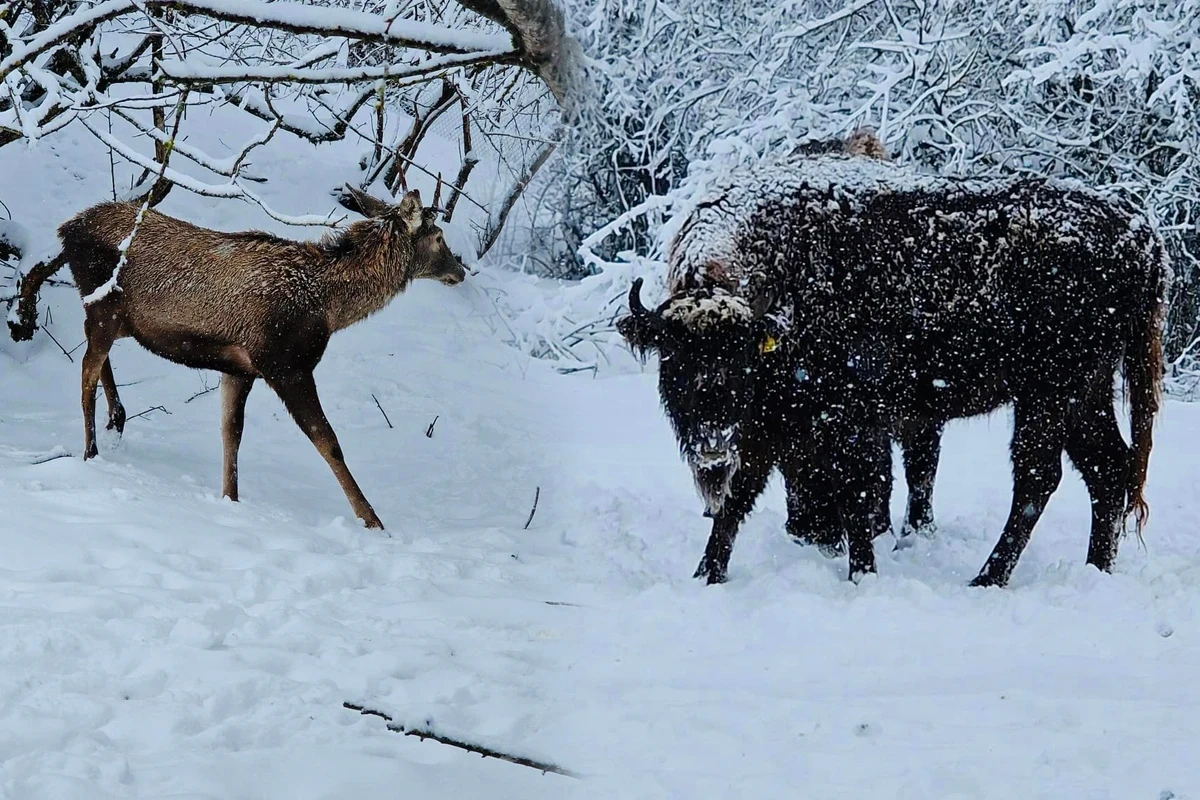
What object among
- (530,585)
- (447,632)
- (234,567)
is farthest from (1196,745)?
(234,567)

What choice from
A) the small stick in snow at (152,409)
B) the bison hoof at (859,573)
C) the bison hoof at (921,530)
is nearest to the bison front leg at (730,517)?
the bison hoof at (859,573)

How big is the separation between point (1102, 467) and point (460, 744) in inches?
143

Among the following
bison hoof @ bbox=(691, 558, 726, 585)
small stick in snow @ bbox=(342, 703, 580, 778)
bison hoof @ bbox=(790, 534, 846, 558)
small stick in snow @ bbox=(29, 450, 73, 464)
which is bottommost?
bison hoof @ bbox=(790, 534, 846, 558)

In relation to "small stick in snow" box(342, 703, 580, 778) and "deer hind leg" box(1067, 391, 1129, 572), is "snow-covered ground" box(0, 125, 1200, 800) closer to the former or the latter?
"small stick in snow" box(342, 703, 580, 778)

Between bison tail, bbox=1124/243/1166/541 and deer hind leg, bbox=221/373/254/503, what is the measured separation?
4328 millimetres

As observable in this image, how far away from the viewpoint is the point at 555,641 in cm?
407

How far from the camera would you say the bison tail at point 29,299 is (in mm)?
8320

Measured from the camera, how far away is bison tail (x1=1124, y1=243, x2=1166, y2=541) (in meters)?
Answer: 5.42

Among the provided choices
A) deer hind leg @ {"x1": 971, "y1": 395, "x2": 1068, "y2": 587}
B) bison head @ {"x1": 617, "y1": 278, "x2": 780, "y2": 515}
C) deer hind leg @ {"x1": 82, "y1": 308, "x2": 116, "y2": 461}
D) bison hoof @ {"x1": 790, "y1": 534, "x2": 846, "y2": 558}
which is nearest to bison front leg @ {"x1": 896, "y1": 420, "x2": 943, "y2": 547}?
bison hoof @ {"x1": 790, "y1": 534, "x2": 846, "y2": 558}

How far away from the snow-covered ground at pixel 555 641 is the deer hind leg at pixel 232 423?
170 mm

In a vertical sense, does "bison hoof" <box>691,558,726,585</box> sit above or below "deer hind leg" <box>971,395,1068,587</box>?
below

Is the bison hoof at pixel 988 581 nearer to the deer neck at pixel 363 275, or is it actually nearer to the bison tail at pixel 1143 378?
the bison tail at pixel 1143 378

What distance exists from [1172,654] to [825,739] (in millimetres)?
1496

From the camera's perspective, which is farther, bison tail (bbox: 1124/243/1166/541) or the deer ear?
the deer ear
